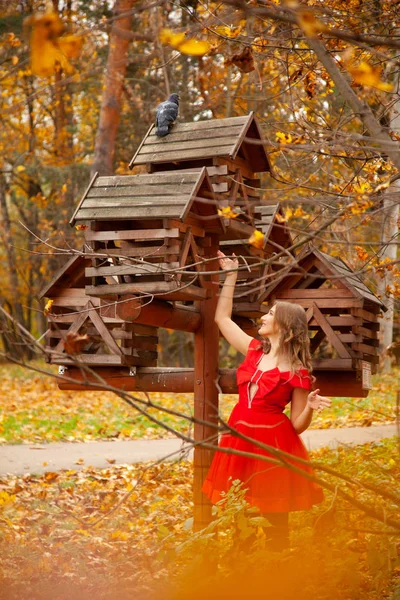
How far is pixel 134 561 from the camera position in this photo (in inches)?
200

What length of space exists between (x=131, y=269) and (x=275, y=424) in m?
1.26

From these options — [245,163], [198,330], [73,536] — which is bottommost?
[73,536]

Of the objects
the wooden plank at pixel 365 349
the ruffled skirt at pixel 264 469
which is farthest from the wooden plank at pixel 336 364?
the ruffled skirt at pixel 264 469

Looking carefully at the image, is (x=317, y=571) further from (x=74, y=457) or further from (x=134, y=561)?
(x=74, y=457)

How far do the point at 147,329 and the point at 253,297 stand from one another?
0.80 m

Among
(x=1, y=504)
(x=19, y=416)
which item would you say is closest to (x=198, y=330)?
(x=1, y=504)

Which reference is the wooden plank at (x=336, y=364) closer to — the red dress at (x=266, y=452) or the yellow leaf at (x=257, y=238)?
the red dress at (x=266, y=452)

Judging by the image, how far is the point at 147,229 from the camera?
474 cm

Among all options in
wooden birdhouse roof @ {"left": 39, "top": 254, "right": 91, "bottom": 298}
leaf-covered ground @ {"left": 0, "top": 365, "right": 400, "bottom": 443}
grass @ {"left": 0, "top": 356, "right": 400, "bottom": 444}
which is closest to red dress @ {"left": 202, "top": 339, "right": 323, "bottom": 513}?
wooden birdhouse roof @ {"left": 39, "top": 254, "right": 91, "bottom": 298}

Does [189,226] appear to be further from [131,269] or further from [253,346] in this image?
[253,346]

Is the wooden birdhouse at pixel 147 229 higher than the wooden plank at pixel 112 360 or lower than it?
higher

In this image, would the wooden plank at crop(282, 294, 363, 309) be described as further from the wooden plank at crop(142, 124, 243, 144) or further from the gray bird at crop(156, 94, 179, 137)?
the gray bird at crop(156, 94, 179, 137)

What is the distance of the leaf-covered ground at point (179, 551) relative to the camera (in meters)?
3.71

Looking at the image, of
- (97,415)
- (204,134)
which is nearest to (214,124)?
(204,134)
